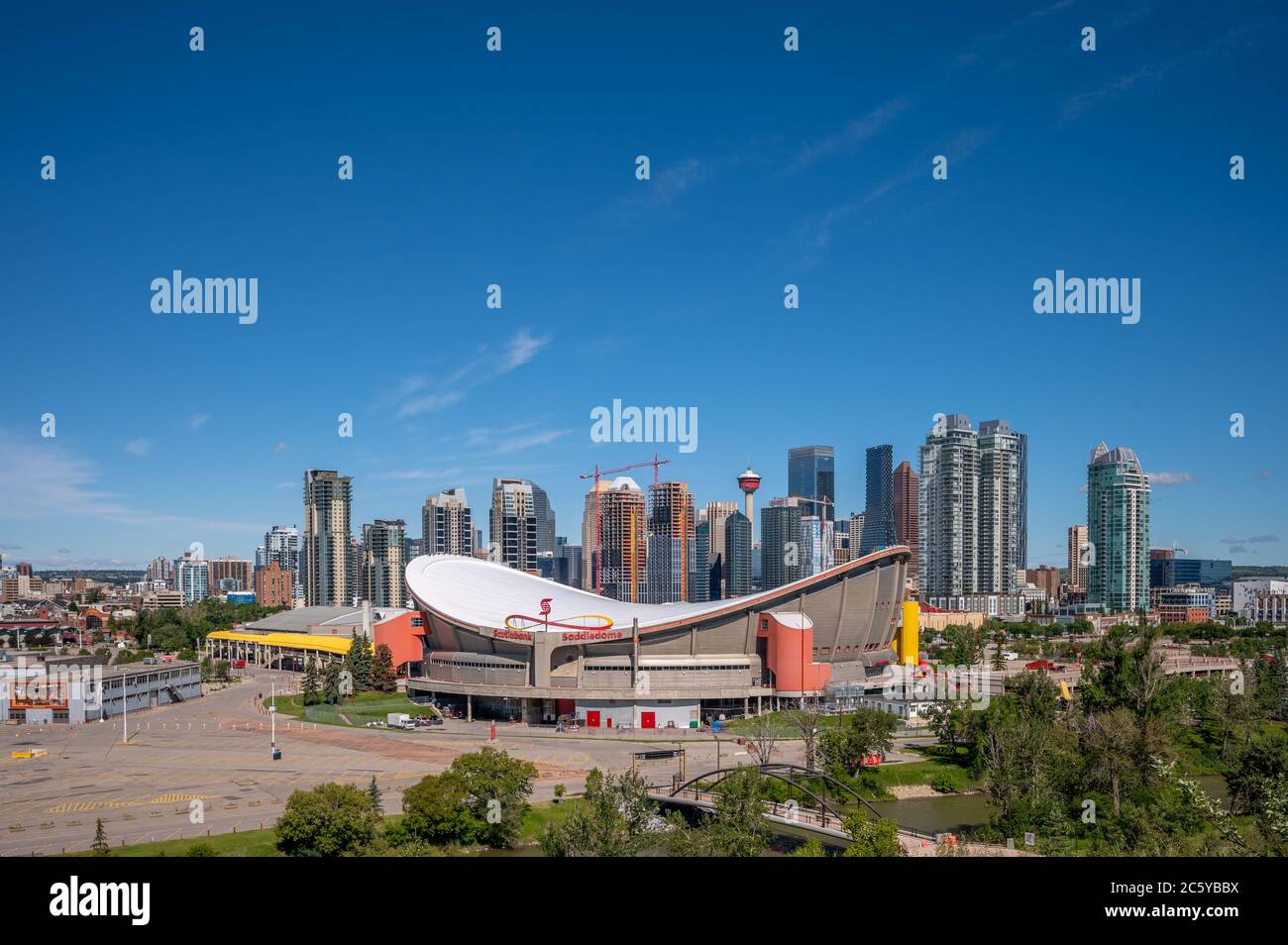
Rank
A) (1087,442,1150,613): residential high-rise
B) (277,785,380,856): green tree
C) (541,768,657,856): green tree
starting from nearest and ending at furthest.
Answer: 1. (541,768,657,856): green tree
2. (277,785,380,856): green tree
3. (1087,442,1150,613): residential high-rise

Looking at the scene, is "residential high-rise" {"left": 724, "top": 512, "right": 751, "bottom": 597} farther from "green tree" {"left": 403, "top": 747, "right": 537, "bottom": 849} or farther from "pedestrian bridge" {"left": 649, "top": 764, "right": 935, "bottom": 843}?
"green tree" {"left": 403, "top": 747, "right": 537, "bottom": 849}

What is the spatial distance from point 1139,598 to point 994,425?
1589 inches

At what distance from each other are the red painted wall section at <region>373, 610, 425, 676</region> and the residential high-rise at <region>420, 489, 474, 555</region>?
7306cm

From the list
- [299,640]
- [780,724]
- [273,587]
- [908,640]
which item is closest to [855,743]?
[780,724]

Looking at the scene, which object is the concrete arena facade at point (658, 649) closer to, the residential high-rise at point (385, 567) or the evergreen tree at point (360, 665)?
the evergreen tree at point (360, 665)

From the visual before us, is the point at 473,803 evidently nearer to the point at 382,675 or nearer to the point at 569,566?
the point at 382,675

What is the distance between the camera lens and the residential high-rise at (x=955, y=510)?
129 m

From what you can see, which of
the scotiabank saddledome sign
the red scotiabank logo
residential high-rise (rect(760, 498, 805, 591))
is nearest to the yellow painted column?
the scotiabank saddledome sign

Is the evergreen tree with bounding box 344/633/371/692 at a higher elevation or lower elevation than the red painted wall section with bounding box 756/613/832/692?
lower

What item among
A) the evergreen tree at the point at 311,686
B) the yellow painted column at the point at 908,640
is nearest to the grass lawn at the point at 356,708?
the evergreen tree at the point at 311,686

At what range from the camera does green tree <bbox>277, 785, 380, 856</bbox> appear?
2084 cm
